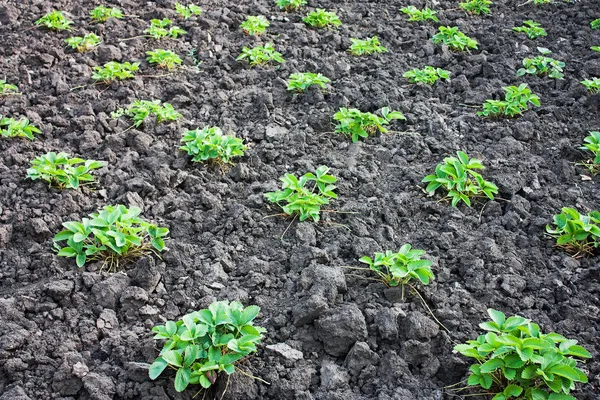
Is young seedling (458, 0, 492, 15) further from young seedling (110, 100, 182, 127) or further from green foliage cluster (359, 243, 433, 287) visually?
green foliage cluster (359, 243, 433, 287)

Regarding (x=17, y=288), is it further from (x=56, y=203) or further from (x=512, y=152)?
(x=512, y=152)

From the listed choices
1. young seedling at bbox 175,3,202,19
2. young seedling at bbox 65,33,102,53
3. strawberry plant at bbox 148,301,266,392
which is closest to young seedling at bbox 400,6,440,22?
young seedling at bbox 175,3,202,19

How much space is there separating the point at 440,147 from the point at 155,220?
2015mm

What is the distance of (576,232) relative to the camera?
324 cm

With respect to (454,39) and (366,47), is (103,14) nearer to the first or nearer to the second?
(366,47)

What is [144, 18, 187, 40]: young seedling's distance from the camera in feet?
17.7

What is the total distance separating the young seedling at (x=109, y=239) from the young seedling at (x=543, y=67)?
3.52m

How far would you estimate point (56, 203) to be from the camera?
353 centimetres

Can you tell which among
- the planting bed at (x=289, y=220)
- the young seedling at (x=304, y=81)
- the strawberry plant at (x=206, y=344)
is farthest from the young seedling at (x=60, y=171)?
the young seedling at (x=304, y=81)

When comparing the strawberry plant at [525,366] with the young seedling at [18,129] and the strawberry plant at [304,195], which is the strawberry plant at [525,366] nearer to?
the strawberry plant at [304,195]

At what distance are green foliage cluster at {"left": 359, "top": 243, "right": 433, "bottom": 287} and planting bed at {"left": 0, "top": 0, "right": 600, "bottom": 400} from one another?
9 cm

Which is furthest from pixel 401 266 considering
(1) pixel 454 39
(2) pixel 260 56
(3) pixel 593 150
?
(1) pixel 454 39

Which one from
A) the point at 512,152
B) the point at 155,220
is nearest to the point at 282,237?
the point at 155,220

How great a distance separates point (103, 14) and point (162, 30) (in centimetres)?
70
